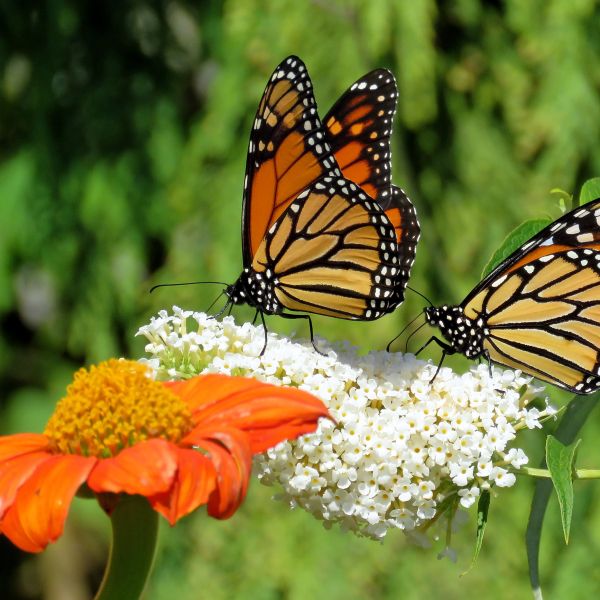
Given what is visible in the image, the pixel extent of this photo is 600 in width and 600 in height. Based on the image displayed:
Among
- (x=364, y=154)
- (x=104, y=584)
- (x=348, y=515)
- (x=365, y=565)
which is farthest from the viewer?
(x=365, y=565)

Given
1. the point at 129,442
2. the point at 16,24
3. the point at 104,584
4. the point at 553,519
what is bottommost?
the point at 104,584

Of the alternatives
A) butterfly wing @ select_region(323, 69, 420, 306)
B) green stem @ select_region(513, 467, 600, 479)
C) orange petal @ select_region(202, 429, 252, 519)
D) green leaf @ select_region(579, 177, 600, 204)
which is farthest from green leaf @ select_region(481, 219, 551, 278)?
orange petal @ select_region(202, 429, 252, 519)

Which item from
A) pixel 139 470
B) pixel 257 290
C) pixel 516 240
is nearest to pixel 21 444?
pixel 139 470

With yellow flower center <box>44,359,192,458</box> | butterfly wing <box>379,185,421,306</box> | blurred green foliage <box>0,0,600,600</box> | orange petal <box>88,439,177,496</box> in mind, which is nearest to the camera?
orange petal <box>88,439,177,496</box>

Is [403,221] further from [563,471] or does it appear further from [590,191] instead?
[563,471]

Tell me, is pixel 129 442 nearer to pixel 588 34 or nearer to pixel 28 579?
pixel 588 34

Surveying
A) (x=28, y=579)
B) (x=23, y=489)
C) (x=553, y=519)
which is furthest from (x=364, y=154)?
(x=28, y=579)

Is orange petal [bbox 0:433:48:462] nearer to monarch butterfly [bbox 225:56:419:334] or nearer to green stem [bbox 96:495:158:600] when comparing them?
green stem [bbox 96:495:158:600]

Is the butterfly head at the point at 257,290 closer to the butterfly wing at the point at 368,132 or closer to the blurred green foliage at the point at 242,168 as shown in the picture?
the butterfly wing at the point at 368,132
